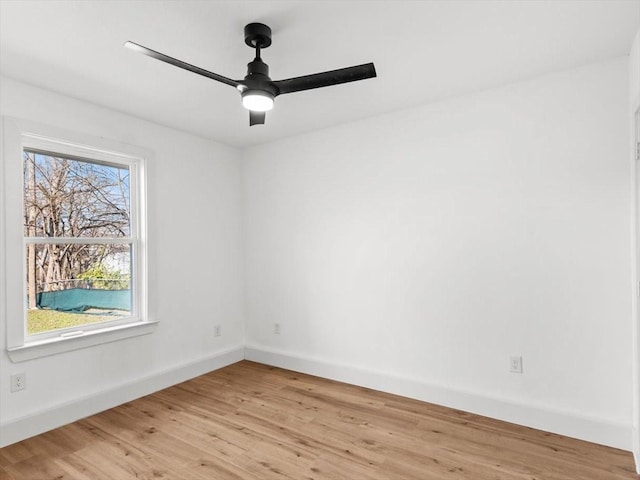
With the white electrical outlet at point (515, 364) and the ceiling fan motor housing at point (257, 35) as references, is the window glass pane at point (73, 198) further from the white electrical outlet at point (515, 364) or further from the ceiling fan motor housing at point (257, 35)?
the white electrical outlet at point (515, 364)

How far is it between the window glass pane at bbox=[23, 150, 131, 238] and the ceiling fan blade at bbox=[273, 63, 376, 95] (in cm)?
206

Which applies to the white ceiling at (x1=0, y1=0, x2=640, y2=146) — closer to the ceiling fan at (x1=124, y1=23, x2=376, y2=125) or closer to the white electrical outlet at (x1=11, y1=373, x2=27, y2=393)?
the ceiling fan at (x1=124, y1=23, x2=376, y2=125)

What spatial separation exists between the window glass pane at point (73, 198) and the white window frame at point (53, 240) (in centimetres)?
6

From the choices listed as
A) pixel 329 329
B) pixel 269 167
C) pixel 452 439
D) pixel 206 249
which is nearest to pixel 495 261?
pixel 452 439

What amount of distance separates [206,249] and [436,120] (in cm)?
264

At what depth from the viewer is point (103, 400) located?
124 inches

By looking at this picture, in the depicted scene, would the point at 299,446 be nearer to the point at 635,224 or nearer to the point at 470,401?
the point at 470,401

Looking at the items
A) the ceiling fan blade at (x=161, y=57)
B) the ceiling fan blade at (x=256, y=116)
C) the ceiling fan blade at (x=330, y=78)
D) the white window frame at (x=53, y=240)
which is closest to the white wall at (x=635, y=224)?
the ceiling fan blade at (x=330, y=78)

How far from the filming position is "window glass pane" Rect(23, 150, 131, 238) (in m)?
2.91

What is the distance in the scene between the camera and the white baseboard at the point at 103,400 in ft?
8.74

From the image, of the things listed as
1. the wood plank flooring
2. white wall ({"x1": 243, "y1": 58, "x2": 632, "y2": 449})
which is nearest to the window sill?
the wood plank flooring

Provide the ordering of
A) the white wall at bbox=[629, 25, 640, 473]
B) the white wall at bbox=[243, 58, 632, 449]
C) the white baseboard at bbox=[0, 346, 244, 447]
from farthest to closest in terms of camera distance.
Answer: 1. the white baseboard at bbox=[0, 346, 244, 447]
2. the white wall at bbox=[243, 58, 632, 449]
3. the white wall at bbox=[629, 25, 640, 473]

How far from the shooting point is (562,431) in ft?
8.71

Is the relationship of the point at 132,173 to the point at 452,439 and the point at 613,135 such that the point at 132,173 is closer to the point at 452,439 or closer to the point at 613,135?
the point at 452,439
